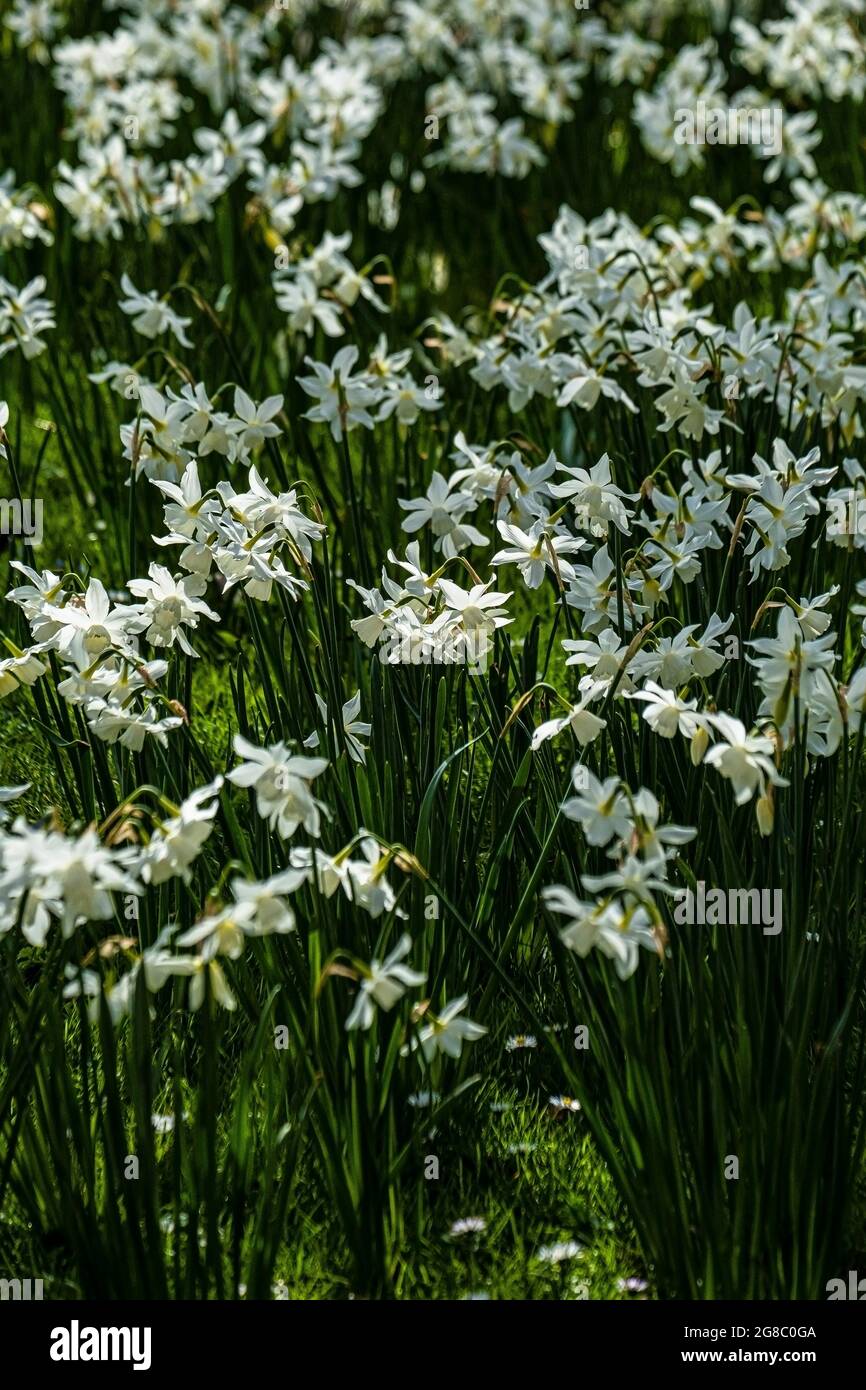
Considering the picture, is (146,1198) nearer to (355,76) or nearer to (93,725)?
(93,725)

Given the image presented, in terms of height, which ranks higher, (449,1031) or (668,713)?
(668,713)

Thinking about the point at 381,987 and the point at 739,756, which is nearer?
the point at 381,987

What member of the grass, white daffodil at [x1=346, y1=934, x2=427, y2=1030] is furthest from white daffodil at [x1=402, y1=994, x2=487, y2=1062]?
white daffodil at [x1=346, y1=934, x2=427, y2=1030]

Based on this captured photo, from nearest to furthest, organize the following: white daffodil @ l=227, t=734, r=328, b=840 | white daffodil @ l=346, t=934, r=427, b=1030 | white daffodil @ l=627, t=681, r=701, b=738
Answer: white daffodil @ l=346, t=934, r=427, b=1030 < white daffodil @ l=227, t=734, r=328, b=840 < white daffodil @ l=627, t=681, r=701, b=738

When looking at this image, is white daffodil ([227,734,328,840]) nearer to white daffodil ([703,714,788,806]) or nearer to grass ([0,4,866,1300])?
grass ([0,4,866,1300])

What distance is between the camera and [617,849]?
2.01 m

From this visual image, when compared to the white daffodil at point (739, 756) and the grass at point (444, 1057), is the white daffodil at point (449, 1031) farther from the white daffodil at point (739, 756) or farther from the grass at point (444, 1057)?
the white daffodil at point (739, 756)

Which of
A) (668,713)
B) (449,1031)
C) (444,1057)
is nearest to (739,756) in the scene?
(668,713)

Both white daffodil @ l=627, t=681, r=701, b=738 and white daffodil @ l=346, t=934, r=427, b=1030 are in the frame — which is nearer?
white daffodil @ l=346, t=934, r=427, b=1030

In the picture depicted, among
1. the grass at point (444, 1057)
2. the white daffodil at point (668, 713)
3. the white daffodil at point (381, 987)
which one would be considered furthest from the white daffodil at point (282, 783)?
the white daffodil at point (668, 713)

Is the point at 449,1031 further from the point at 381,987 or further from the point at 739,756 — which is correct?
the point at 739,756

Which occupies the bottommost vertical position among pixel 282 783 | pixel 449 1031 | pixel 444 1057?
pixel 444 1057

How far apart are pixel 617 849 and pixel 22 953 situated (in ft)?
4.83
